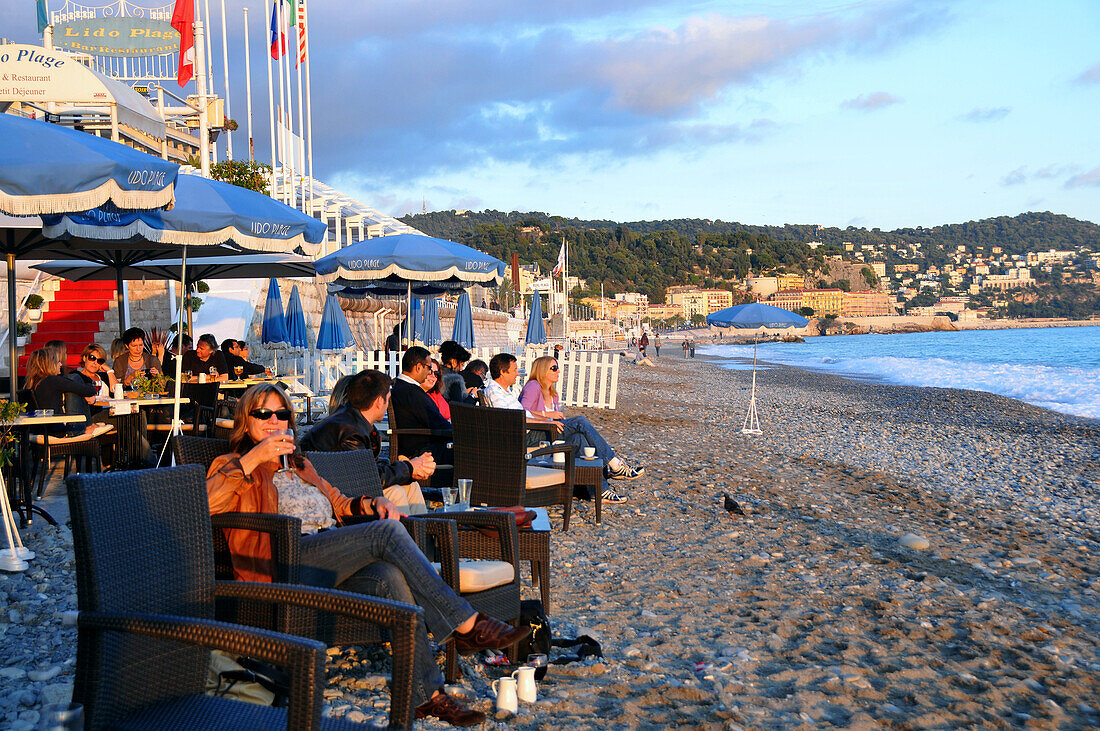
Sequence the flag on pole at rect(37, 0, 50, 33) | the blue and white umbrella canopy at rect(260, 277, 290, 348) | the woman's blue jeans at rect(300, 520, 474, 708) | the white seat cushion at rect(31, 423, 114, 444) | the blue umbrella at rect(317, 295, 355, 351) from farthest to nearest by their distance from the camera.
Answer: the flag on pole at rect(37, 0, 50, 33) < the blue umbrella at rect(317, 295, 355, 351) < the blue and white umbrella canopy at rect(260, 277, 290, 348) < the white seat cushion at rect(31, 423, 114, 444) < the woman's blue jeans at rect(300, 520, 474, 708)

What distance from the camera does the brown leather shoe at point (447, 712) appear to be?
2594mm

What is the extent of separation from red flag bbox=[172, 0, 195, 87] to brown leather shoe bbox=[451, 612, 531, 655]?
1567 centimetres

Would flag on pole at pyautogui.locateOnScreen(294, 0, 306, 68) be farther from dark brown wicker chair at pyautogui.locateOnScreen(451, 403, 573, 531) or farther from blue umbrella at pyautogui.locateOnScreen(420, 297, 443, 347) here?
dark brown wicker chair at pyautogui.locateOnScreen(451, 403, 573, 531)

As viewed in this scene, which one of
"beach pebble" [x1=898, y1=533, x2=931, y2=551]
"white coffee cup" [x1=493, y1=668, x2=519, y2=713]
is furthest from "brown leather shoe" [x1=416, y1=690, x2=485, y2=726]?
"beach pebble" [x1=898, y1=533, x2=931, y2=551]

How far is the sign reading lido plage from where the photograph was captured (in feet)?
27.1

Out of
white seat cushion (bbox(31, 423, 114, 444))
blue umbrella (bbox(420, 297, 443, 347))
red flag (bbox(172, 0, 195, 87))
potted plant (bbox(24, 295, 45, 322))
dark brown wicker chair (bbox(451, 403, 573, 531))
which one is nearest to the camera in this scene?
dark brown wicker chair (bbox(451, 403, 573, 531))

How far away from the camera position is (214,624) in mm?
1755

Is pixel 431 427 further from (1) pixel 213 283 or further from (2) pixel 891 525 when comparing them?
(1) pixel 213 283

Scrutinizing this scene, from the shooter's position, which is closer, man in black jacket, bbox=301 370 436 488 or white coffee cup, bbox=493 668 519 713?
white coffee cup, bbox=493 668 519 713

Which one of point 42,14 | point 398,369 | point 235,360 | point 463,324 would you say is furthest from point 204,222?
point 42,14

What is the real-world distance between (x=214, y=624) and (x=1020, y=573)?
15.2 ft

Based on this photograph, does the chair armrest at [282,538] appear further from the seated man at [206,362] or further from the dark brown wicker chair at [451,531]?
the seated man at [206,362]

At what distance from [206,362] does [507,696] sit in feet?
24.0

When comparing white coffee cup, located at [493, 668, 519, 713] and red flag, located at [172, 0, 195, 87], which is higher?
red flag, located at [172, 0, 195, 87]
